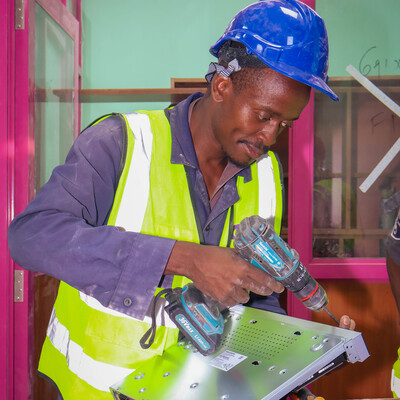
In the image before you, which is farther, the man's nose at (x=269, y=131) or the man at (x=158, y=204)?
the man's nose at (x=269, y=131)

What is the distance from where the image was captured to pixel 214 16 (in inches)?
138

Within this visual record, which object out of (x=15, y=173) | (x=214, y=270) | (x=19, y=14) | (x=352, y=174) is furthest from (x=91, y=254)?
(x=352, y=174)

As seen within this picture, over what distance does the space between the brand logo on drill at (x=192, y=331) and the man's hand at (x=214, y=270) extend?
102mm

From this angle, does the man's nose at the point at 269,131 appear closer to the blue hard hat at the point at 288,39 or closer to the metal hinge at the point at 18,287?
the blue hard hat at the point at 288,39

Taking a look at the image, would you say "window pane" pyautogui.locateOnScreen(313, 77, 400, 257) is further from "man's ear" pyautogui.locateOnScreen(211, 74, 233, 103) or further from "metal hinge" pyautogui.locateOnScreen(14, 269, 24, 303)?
"metal hinge" pyautogui.locateOnScreen(14, 269, 24, 303)

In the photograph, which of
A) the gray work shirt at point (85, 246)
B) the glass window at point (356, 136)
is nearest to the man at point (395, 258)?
the glass window at point (356, 136)

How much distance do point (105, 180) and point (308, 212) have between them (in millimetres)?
1508

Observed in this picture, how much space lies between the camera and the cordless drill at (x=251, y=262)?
0.96m

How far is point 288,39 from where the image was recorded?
1.09 metres

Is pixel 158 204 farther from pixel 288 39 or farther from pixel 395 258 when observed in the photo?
pixel 395 258

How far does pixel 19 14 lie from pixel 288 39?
1.34 meters

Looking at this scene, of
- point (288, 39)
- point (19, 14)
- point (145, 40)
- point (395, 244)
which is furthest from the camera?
point (145, 40)

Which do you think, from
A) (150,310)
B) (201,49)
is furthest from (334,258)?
(201,49)

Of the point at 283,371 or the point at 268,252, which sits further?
the point at 268,252
